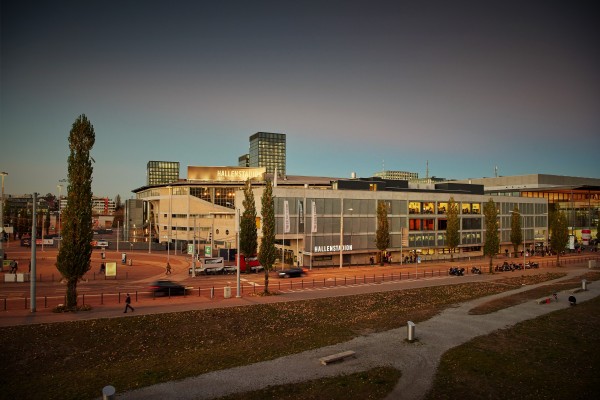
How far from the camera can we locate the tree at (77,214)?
33250 millimetres

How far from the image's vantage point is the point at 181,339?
27.3 metres

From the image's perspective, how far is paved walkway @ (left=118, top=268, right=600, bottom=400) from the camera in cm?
1828

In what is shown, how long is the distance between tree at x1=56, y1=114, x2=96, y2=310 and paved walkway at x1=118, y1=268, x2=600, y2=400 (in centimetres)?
1970

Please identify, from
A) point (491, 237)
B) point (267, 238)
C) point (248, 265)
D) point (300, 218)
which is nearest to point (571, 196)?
point (491, 237)

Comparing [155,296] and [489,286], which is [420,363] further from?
[489,286]

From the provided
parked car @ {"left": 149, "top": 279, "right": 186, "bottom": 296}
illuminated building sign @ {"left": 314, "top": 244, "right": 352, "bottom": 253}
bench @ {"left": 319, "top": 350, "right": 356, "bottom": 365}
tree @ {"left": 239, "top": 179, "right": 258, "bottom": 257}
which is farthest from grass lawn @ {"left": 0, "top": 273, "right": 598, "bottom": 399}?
illuminated building sign @ {"left": 314, "top": 244, "right": 352, "bottom": 253}

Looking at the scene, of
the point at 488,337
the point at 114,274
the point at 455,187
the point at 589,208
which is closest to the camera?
the point at 488,337

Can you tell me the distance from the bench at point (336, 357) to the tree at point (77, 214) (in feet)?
78.5

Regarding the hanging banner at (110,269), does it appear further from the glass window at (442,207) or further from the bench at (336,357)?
the glass window at (442,207)

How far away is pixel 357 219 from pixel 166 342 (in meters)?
49.6

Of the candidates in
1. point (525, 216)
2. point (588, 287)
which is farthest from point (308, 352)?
point (525, 216)

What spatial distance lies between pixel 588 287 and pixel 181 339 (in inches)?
1983

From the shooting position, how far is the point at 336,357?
72.0 feet

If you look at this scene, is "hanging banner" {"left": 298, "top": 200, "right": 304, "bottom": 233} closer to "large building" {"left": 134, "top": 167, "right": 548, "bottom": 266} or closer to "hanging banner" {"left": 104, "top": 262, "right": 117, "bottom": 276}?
"large building" {"left": 134, "top": 167, "right": 548, "bottom": 266}
